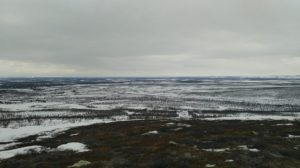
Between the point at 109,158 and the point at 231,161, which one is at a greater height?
the point at 231,161

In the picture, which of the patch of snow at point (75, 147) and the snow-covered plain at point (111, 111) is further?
the snow-covered plain at point (111, 111)

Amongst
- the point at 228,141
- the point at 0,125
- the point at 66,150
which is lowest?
the point at 0,125

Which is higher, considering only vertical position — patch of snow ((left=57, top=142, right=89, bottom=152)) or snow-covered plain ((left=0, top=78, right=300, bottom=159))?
patch of snow ((left=57, top=142, right=89, bottom=152))

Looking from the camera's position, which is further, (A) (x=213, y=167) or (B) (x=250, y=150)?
(B) (x=250, y=150)

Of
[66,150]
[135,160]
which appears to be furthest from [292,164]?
[66,150]

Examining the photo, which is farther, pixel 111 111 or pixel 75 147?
pixel 111 111

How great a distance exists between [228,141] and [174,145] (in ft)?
24.1

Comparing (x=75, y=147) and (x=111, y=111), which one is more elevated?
(x=75, y=147)

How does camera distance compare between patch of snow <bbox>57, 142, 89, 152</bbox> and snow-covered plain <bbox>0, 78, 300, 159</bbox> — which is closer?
patch of snow <bbox>57, 142, 89, 152</bbox>

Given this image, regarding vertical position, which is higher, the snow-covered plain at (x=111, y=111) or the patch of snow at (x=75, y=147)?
the patch of snow at (x=75, y=147)

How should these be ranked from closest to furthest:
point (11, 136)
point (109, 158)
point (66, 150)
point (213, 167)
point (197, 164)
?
point (213, 167)
point (197, 164)
point (109, 158)
point (66, 150)
point (11, 136)

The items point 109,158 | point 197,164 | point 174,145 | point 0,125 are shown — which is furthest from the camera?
point 0,125

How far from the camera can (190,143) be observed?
81.3ft

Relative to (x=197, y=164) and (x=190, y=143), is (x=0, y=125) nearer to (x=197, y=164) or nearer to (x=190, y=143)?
(x=190, y=143)
